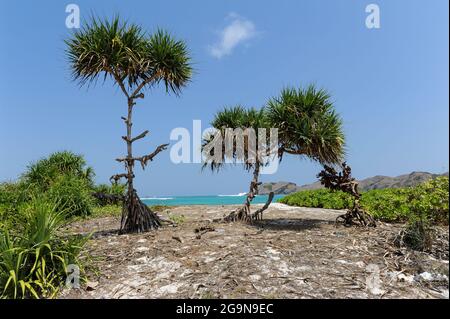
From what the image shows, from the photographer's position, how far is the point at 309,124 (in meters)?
6.86

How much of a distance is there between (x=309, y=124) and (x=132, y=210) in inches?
164

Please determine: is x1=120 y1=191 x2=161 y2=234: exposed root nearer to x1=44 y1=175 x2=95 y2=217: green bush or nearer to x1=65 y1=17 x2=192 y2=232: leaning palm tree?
x1=65 y1=17 x2=192 y2=232: leaning palm tree

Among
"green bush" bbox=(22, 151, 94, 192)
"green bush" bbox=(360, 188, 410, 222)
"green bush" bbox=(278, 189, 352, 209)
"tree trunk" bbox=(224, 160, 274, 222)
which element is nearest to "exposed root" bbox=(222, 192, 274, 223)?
"tree trunk" bbox=(224, 160, 274, 222)

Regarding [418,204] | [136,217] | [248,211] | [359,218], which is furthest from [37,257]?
[418,204]

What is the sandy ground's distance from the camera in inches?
140

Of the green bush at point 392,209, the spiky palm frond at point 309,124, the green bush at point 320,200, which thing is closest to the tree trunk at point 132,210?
the spiky palm frond at point 309,124

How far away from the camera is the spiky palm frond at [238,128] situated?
26.6 feet

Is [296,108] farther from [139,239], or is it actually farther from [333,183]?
[139,239]

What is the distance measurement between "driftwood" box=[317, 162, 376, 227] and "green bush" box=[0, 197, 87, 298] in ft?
17.0

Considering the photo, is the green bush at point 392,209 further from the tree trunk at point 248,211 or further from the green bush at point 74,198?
the green bush at point 74,198

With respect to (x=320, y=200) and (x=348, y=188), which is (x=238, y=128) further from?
(x=320, y=200)

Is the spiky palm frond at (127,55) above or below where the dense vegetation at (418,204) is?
above

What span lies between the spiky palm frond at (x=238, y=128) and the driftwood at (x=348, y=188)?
1584 millimetres
